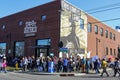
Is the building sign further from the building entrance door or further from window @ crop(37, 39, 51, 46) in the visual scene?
the building entrance door

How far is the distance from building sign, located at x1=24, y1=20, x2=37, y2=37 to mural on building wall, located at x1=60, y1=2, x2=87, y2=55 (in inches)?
199

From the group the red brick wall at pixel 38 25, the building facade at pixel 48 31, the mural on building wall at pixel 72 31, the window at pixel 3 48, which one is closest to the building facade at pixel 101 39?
the building facade at pixel 48 31

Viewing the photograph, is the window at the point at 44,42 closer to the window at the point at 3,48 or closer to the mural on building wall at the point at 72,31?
the mural on building wall at the point at 72,31

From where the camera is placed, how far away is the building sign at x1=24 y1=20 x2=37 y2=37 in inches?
1414

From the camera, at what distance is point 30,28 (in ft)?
120

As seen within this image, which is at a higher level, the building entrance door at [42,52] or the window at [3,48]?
the window at [3,48]

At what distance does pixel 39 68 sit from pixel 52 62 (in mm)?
2469

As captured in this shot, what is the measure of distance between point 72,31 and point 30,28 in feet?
21.1

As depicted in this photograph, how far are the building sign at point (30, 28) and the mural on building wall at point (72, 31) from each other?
5.05 metres

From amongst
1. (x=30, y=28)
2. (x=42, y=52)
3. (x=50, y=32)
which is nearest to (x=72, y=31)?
(x=50, y=32)

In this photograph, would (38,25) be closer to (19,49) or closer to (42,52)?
(42,52)

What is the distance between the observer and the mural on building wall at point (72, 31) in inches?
1294

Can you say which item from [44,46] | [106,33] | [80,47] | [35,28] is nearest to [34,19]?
[35,28]

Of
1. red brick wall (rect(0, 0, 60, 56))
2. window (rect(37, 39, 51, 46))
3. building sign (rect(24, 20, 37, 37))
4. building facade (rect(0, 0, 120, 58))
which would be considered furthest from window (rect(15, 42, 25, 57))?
window (rect(37, 39, 51, 46))
